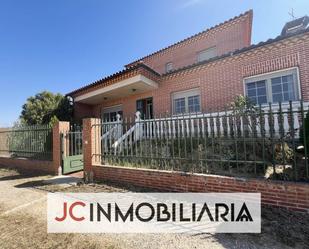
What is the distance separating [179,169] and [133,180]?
1.53 metres

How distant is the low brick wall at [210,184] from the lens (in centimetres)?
369

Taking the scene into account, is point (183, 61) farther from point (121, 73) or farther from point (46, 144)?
point (46, 144)

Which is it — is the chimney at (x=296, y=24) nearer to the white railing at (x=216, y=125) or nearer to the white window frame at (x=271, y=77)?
the white window frame at (x=271, y=77)

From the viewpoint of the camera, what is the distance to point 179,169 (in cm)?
529

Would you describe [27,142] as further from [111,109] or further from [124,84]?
[111,109]

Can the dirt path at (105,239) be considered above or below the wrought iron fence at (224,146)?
below

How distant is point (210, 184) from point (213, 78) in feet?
20.6

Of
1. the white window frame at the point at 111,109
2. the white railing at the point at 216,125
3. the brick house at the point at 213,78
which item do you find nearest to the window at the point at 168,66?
the brick house at the point at 213,78

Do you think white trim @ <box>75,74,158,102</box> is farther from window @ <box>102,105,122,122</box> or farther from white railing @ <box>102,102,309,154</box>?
white railing @ <box>102,102,309,154</box>

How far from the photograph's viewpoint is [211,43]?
14.2 m

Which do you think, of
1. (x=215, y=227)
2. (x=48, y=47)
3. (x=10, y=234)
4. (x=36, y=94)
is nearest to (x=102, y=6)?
(x=48, y=47)

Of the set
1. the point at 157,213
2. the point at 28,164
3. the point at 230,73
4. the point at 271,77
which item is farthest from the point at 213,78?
the point at 28,164

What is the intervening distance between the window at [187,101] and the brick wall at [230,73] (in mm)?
301

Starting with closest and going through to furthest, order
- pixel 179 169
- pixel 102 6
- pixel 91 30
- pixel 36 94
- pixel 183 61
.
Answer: pixel 179 169 < pixel 102 6 < pixel 91 30 < pixel 183 61 < pixel 36 94
